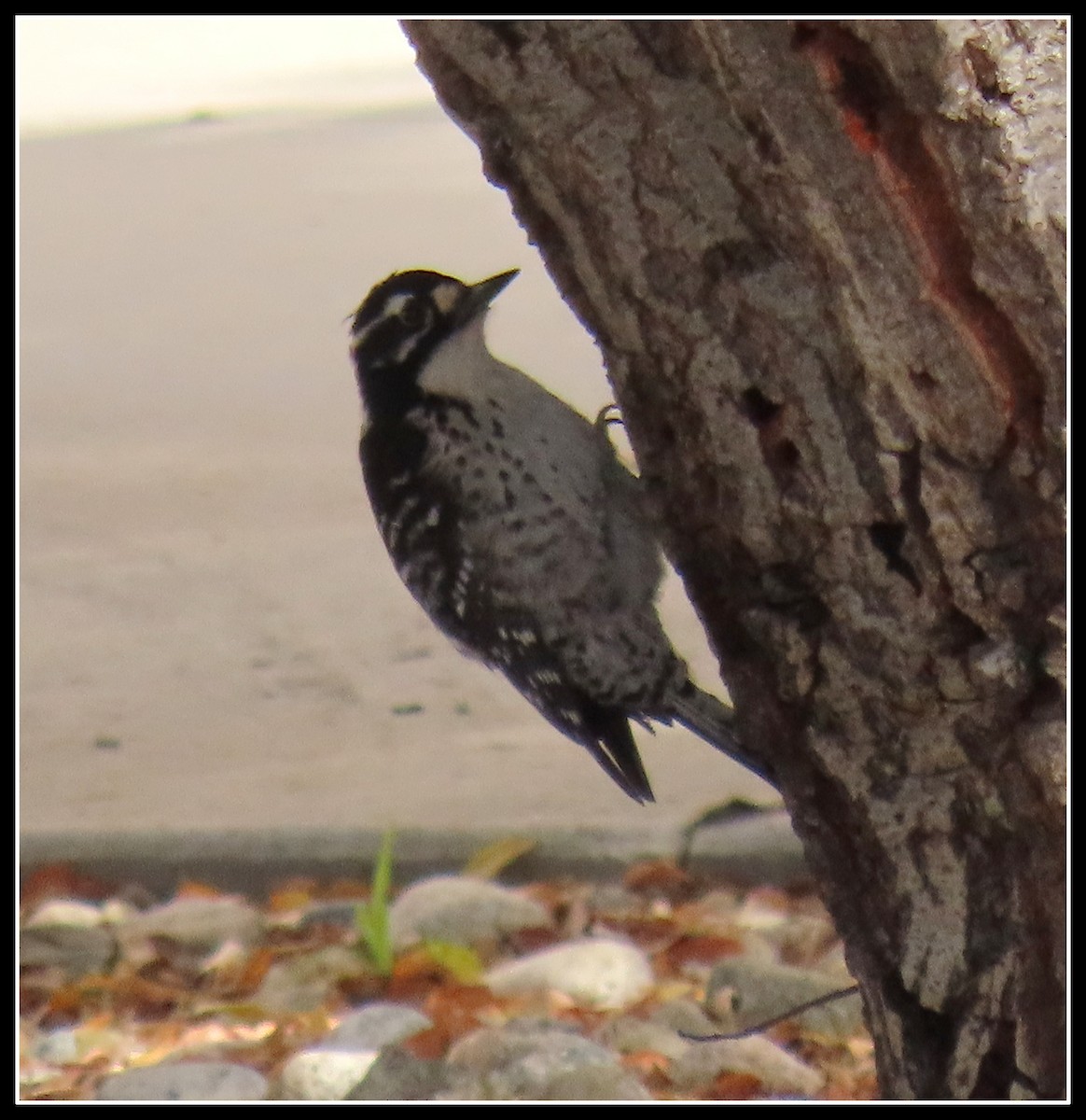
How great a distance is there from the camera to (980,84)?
1.67 m

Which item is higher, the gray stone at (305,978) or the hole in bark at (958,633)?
the hole in bark at (958,633)

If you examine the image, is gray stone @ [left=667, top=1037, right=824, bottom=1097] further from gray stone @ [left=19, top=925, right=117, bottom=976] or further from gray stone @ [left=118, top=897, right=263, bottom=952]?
gray stone @ [left=19, top=925, right=117, bottom=976]

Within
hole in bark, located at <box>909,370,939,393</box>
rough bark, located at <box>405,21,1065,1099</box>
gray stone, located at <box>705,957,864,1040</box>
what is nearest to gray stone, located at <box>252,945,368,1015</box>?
gray stone, located at <box>705,957,864,1040</box>

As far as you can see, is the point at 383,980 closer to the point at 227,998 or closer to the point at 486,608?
the point at 227,998

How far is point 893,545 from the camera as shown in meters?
1.87

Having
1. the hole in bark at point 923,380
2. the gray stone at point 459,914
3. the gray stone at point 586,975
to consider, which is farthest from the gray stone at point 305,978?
the hole in bark at point 923,380

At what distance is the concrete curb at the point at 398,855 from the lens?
409 centimetres

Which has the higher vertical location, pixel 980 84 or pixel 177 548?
pixel 980 84

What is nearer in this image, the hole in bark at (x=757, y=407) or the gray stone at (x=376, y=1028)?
the hole in bark at (x=757, y=407)

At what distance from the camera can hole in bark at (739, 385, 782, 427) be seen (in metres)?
1.88

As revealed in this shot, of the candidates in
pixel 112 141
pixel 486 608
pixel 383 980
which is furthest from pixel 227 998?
pixel 112 141

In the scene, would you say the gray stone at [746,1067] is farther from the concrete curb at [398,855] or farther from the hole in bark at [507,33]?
the hole in bark at [507,33]

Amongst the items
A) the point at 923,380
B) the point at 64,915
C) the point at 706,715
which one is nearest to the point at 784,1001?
the point at 706,715

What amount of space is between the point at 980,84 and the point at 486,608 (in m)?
1.67
